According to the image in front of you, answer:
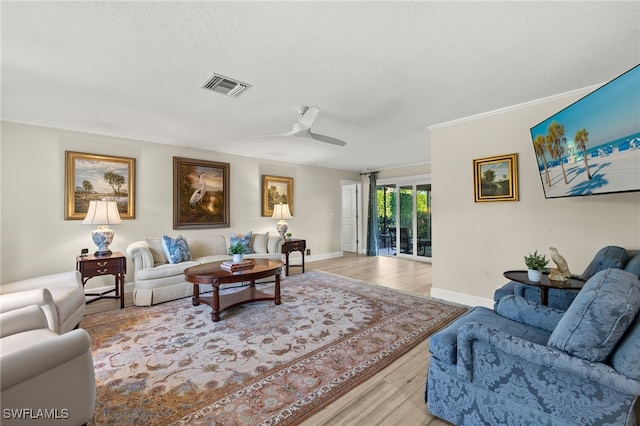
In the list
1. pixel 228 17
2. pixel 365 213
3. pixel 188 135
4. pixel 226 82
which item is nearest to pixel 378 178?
pixel 365 213

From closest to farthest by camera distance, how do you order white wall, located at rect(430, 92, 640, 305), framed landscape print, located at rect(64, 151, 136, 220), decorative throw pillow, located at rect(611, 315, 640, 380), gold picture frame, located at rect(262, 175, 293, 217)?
1. decorative throw pillow, located at rect(611, 315, 640, 380)
2. white wall, located at rect(430, 92, 640, 305)
3. framed landscape print, located at rect(64, 151, 136, 220)
4. gold picture frame, located at rect(262, 175, 293, 217)

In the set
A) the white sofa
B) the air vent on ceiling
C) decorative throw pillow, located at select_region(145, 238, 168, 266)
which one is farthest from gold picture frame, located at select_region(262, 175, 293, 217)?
the air vent on ceiling

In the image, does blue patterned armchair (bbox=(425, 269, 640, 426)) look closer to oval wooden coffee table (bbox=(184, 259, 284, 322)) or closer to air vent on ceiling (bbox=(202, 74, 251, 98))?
oval wooden coffee table (bbox=(184, 259, 284, 322))

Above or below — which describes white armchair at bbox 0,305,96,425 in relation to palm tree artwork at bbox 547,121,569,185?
below

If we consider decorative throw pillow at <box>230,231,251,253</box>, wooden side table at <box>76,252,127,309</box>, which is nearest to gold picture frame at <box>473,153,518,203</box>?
decorative throw pillow at <box>230,231,251,253</box>

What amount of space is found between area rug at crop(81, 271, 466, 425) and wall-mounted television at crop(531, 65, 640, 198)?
184cm

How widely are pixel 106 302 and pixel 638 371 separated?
5.06 metres

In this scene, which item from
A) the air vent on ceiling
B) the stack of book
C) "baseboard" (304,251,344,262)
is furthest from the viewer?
"baseboard" (304,251,344,262)

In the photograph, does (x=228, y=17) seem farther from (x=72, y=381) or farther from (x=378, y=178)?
(x=378, y=178)

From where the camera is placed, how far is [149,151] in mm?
4484

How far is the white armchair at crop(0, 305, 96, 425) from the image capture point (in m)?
1.15

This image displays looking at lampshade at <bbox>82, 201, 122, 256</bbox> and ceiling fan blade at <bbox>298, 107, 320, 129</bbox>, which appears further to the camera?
lampshade at <bbox>82, 201, 122, 256</bbox>

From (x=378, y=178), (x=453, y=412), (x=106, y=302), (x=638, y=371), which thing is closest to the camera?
(x=638, y=371)

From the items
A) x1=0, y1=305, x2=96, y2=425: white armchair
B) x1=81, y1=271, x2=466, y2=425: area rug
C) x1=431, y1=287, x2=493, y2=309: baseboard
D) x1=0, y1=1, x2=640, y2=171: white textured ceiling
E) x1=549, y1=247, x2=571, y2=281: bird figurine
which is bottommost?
x1=81, y1=271, x2=466, y2=425: area rug
